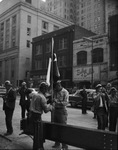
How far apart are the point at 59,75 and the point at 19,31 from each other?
160 ft

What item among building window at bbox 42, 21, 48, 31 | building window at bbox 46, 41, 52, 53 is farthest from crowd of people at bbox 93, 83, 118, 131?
building window at bbox 42, 21, 48, 31

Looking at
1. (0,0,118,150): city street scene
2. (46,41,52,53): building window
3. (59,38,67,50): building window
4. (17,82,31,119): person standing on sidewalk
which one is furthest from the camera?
(46,41,52,53): building window

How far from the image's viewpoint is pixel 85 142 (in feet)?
13.0

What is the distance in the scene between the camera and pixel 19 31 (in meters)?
52.3

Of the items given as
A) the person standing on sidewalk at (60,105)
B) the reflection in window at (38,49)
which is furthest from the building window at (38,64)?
the person standing on sidewalk at (60,105)

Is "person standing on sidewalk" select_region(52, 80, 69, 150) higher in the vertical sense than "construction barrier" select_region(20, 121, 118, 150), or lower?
higher

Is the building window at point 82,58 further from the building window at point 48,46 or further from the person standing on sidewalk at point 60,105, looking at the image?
the person standing on sidewalk at point 60,105

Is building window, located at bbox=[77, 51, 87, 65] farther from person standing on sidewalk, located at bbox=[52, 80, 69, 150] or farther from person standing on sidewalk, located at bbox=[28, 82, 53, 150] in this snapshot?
person standing on sidewalk, located at bbox=[28, 82, 53, 150]

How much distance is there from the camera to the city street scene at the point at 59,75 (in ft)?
13.2

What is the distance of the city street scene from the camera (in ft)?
13.2

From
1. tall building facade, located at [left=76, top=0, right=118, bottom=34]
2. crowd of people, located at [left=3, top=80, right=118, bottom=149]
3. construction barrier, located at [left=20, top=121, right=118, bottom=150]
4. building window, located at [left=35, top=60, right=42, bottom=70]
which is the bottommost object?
construction barrier, located at [left=20, top=121, right=118, bottom=150]

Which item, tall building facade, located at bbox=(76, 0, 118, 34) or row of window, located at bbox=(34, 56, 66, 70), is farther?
row of window, located at bbox=(34, 56, 66, 70)

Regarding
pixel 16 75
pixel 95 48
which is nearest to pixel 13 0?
pixel 16 75

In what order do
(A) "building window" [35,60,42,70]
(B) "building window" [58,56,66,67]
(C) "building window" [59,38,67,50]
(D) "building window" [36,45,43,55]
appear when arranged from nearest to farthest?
(B) "building window" [58,56,66,67], (C) "building window" [59,38,67,50], (A) "building window" [35,60,42,70], (D) "building window" [36,45,43,55]
